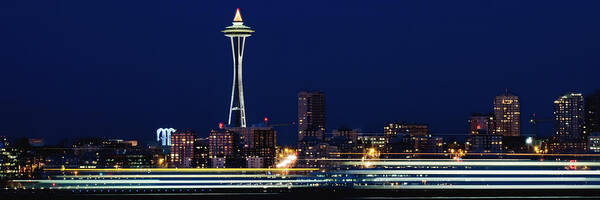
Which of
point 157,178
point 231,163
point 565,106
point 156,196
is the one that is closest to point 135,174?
point 157,178

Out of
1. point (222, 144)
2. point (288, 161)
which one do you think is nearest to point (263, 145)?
point (222, 144)

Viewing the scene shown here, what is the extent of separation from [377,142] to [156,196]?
7653 cm

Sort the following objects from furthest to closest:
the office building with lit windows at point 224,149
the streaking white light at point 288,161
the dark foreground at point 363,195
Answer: the office building with lit windows at point 224,149
the streaking white light at point 288,161
the dark foreground at point 363,195

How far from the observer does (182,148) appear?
4311 inches

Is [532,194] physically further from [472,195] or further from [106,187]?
[106,187]

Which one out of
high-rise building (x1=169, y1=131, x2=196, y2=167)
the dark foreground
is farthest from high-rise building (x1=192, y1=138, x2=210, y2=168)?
the dark foreground

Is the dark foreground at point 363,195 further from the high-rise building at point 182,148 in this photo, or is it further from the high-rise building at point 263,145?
the high-rise building at point 182,148

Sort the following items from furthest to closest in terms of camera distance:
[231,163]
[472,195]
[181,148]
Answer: [181,148], [231,163], [472,195]

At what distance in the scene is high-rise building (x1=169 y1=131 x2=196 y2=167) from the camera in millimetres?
105625

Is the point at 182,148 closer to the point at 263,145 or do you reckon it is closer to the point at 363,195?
the point at 263,145

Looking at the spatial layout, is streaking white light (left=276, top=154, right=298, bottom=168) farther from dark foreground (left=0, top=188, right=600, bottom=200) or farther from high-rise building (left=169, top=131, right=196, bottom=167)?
dark foreground (left=0, top=188, right=600, bottom=200)

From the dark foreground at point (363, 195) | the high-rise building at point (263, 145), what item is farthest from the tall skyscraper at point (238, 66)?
the dark foreground at point (363, 195)

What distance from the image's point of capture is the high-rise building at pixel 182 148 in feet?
347

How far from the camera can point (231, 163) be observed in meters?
102
